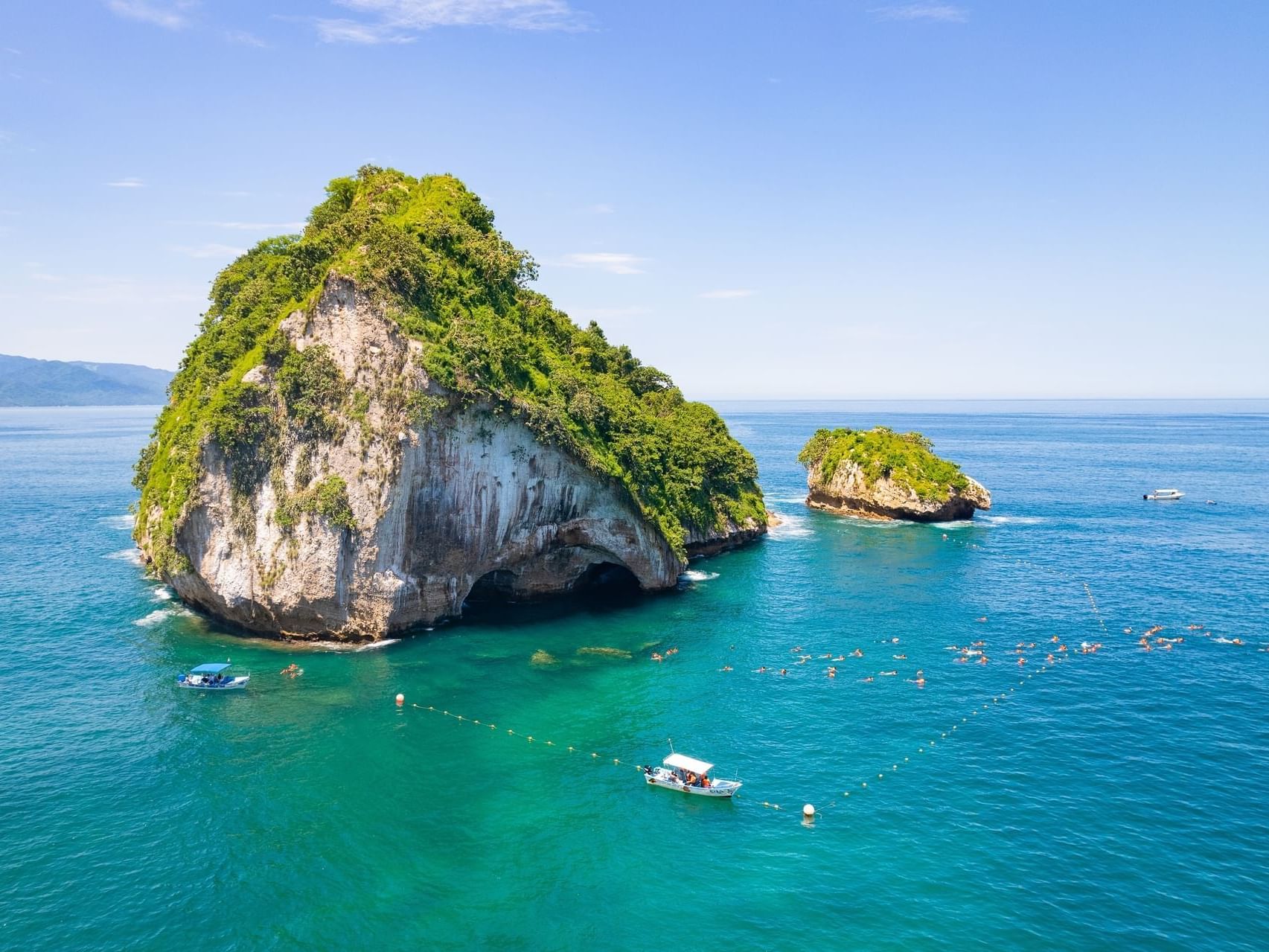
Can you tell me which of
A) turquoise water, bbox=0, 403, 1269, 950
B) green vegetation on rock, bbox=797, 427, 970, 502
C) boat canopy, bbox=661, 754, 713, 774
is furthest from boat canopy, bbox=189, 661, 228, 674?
green vegetation on rock, bbox=797, 427, 970, 502

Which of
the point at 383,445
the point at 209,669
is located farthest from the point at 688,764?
the point at 209,669

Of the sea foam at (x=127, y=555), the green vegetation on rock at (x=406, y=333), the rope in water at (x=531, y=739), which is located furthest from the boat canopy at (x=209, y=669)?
the sea foam at (x=127, y=555)

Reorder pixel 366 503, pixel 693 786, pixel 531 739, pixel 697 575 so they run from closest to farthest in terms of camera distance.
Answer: pixel 693 786 < pixel 531 739 < pixel 366 503 < pixel 697 575

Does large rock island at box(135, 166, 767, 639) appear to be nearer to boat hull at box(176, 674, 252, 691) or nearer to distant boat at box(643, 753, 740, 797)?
boat hull at box(176, 674, 252, 691)

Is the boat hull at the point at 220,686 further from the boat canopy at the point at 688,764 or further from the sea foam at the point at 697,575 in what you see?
the sea foam at the point at 697,575

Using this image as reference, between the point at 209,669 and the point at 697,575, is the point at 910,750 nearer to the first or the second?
the point at 697,575
